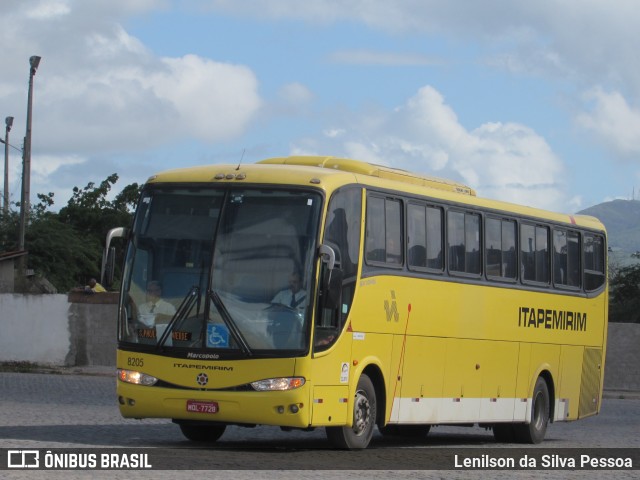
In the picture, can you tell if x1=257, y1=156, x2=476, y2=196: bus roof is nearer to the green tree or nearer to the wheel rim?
the wheel rim

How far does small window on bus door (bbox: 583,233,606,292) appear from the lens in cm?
2517

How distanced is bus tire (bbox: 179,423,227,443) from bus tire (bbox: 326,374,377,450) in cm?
192

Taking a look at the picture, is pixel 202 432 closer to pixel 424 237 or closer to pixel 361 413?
pixel 361 413

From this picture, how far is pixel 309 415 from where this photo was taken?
16594 millimetres

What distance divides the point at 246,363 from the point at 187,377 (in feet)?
2.48

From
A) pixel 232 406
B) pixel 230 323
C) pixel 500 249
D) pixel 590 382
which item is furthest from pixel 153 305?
pixel 590 382

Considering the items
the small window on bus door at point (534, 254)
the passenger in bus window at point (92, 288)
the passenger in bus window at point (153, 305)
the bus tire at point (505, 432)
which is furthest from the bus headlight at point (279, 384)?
the passenger in bus window at point (92, 288)

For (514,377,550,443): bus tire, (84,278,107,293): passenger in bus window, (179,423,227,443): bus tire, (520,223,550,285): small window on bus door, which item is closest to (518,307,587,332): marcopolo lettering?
(520,223,550,285): small window on bus door

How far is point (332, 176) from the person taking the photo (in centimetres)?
1762

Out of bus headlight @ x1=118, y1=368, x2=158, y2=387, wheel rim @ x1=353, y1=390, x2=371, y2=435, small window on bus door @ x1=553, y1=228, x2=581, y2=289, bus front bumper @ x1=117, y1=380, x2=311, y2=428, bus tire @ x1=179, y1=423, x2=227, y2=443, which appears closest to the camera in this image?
bus front bumper @ x1=117, y1=380, x2=311, y2=428

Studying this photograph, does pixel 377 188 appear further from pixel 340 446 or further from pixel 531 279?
pixel 531 279

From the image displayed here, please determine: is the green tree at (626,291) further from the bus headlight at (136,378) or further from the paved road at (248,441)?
the bus headlight at (136,378)

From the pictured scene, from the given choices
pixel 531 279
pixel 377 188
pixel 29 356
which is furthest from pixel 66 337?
pixel 377 188

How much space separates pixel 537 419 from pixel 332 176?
25.3ft
